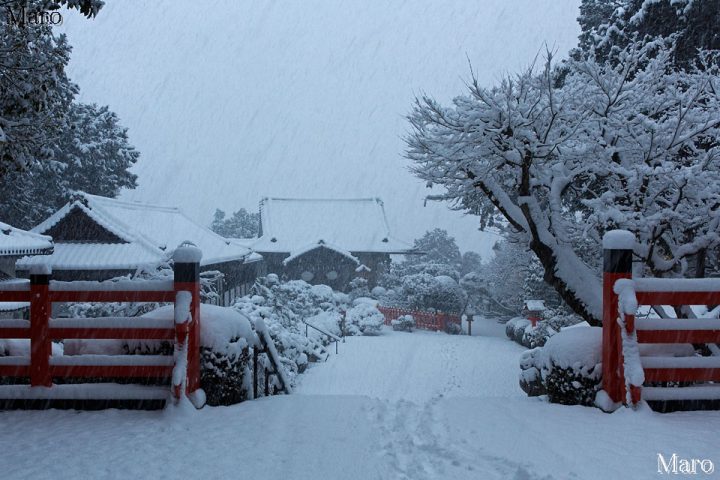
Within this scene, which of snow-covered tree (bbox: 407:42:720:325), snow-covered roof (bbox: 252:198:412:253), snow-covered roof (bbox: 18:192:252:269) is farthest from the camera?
snow-covered roof (bbox: 252:198:412:253)

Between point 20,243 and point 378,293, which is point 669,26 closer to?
point 20,243

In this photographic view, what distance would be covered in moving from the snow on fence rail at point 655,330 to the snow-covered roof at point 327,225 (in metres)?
30.7

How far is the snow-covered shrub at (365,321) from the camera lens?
22.3 metres

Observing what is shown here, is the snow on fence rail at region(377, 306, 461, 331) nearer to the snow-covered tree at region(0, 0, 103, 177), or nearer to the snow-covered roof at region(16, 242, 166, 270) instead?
the snow-covered roof at region(16, 242, 166, 270)

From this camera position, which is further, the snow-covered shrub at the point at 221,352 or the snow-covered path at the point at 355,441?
the snow-covered shrub at the point at 221,352

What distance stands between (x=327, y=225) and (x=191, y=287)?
117ft

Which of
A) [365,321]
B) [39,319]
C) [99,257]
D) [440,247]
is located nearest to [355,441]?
[39,319]

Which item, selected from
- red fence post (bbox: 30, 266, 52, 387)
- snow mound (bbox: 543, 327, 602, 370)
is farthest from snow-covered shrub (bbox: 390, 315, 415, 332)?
red fence post (bbox: 30, 266, 52, 387)

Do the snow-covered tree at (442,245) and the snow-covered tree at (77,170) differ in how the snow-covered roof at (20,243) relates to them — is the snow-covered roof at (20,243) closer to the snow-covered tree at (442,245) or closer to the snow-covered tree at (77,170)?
the snow-covered tree at (77,170)

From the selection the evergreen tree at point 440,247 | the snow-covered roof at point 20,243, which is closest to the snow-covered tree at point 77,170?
the snow-covered roof at point 20,243

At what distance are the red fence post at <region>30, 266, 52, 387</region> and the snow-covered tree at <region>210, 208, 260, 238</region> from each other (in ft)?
231

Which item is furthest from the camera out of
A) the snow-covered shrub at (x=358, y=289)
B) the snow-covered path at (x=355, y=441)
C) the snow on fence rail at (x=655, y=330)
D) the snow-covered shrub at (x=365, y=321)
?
the snow-covered shrub at (x=358, y=289)

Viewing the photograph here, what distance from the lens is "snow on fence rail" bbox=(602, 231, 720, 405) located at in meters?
4.54

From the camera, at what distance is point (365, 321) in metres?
22.4
